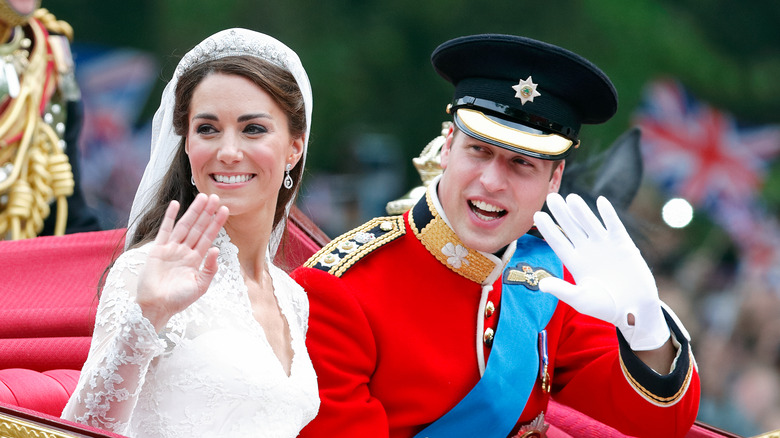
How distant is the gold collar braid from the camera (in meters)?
3.42

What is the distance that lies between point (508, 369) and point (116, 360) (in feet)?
3.06

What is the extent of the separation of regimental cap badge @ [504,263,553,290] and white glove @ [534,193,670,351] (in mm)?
305

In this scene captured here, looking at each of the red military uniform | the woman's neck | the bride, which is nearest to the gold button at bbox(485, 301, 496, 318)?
the red military uniform

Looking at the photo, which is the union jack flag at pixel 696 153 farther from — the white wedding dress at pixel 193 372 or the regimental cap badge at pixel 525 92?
the white wedding dress at pixel 193 372

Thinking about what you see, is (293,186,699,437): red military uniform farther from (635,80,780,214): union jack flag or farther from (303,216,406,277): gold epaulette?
(635,80,780,214): union jack flag

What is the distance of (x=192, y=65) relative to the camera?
6.86 feet

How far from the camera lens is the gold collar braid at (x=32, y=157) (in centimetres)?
342

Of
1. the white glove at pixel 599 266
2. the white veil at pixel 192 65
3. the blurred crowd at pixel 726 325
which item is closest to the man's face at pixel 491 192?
the white glove at pixel 599 266

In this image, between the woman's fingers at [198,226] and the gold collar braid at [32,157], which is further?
the gold collar braid at [32,157]

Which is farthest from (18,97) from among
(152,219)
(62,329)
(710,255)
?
(710,255)

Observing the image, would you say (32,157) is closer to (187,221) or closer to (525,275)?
(525,275)

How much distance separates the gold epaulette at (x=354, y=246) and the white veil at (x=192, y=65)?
261 mm

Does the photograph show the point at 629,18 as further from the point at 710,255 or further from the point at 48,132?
the point at 48,132

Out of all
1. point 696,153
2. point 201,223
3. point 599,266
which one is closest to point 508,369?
point 599,266
